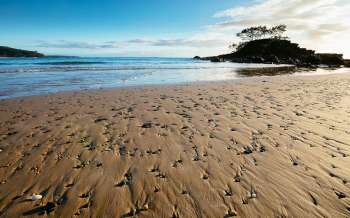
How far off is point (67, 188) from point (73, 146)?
223 cm

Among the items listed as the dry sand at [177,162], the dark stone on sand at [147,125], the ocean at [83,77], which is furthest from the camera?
the ocean at [83,77]

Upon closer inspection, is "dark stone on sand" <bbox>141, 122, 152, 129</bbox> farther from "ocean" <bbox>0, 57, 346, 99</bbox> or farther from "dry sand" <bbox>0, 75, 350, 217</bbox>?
"ocean" <bbox>0, 57, 346, 99</bbox>

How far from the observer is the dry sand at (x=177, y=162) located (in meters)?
4.20

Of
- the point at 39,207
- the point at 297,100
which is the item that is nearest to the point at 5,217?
the point at 39,207

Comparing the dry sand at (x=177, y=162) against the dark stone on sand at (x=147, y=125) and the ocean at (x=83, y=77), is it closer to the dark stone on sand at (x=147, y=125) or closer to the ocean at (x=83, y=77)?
the dark stone on sand at (x=147, y=125)

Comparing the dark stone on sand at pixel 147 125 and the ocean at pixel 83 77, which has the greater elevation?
the dark stone on sand at pixel 147 125

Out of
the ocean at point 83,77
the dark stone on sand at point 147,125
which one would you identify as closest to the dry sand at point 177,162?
the dark stone on sand at point 147,125

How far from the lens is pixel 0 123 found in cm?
904

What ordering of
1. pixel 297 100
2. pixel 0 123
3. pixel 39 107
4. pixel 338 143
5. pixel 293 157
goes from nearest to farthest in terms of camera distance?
pixel 293 157
pixel 338 143
pixel 0 123
pixel 39 107
pixel 297 100

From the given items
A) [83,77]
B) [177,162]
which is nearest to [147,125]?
[177,162]

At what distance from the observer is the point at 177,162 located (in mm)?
5750

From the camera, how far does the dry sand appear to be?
4.20 meters

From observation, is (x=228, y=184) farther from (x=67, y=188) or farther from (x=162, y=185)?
(x=67, y=188)

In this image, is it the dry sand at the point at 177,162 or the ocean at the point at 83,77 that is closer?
the dry sand at the point at 177,162
